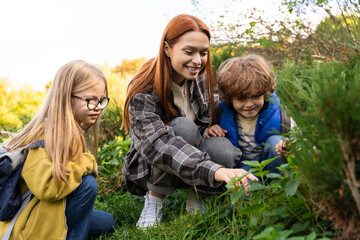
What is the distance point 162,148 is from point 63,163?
59 cm

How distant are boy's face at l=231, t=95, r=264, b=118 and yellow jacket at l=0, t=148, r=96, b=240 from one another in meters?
1.23

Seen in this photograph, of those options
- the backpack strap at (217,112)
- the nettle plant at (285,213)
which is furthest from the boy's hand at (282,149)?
the backpack strap at (217,112)

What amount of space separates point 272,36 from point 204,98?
3.12m

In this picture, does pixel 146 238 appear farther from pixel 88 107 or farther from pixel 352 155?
pixel 352 155

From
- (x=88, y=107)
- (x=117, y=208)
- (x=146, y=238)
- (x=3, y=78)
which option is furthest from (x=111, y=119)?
(x=3, y=78)

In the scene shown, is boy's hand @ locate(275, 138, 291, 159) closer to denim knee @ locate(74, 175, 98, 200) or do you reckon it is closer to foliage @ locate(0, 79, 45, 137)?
denim knee @ locate(74, 175, 98, 200)

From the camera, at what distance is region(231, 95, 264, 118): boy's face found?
2.46 meters

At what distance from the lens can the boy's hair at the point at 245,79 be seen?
2400 millimetres

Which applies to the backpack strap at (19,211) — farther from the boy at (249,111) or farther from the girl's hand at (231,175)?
the boy at (249,111)

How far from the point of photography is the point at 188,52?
91.7 inches

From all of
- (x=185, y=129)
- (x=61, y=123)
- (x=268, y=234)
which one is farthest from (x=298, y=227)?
(x=61, y=123)

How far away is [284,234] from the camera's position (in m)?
1.25

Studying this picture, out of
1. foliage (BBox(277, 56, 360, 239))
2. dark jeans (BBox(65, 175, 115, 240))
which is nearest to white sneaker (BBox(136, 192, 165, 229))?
dark jeans (BBox(65, 175, 115, 240))

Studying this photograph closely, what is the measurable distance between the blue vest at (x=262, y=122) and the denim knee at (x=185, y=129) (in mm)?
357
